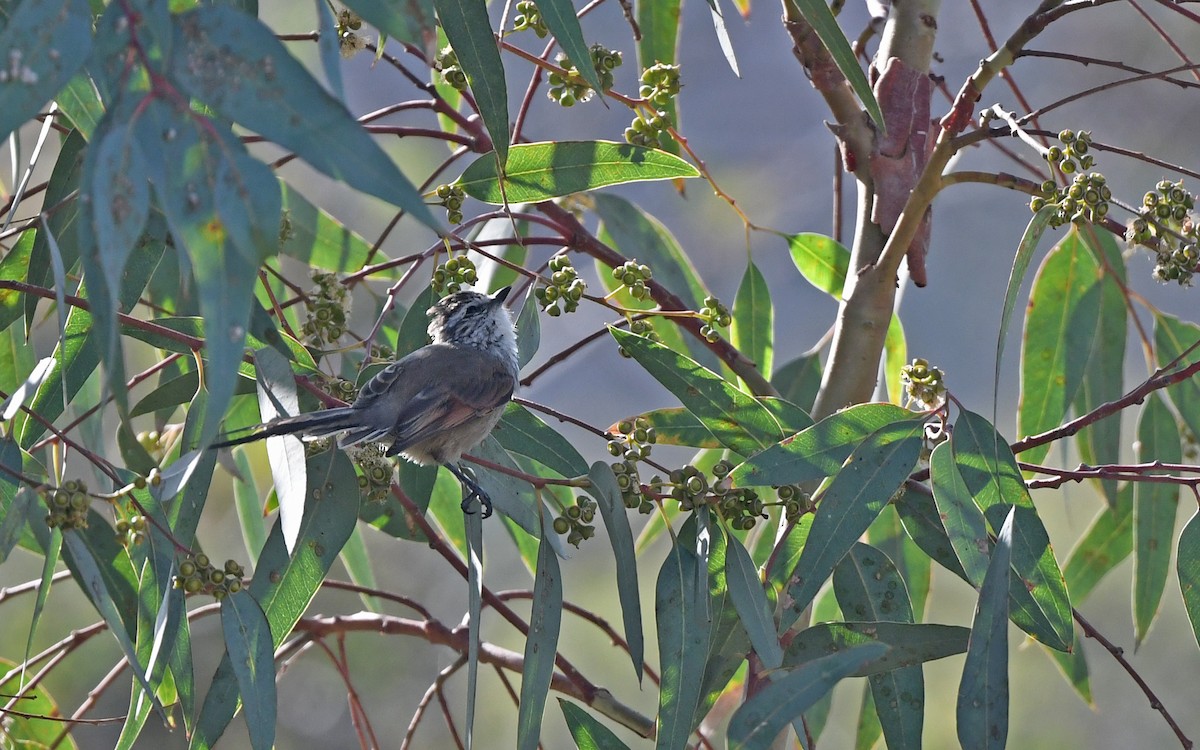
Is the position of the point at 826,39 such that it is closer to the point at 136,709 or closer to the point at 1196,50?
the point at 136,709

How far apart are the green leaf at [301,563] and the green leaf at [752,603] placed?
0.56 metres

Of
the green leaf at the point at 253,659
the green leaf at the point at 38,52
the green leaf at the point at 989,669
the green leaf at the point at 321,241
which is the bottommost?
the green leaf at the point at 253,659

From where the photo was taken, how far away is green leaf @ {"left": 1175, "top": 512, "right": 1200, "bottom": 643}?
179 cm

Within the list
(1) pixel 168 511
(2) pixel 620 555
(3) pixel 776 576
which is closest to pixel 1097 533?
(3) pixel 776 576

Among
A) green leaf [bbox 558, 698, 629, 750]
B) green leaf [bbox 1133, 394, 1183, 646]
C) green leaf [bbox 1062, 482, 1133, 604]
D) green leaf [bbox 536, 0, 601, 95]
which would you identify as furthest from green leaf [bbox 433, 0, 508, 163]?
green leaf [bbox 1062, 482, 1133, 604]

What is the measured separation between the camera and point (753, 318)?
95.2 inches

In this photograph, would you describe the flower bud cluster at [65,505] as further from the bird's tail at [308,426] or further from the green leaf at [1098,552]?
the green leaf at [1098,552]

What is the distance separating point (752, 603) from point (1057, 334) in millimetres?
1128

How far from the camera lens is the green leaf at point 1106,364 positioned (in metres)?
2.37

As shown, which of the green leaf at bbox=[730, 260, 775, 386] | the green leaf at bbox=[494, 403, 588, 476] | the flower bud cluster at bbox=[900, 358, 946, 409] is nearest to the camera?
→ the flower bud cluster at bbox=[900, 358, 946, 409]

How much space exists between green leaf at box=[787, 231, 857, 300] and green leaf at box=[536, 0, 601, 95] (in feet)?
2.94

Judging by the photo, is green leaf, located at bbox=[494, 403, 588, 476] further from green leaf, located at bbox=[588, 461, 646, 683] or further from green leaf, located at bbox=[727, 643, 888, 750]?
green leaf, located at bbox=[727, 643, 888, 750]

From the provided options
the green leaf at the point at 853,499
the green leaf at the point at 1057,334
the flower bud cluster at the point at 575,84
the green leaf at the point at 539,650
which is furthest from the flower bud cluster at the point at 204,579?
the green leaf at the point at 1057,334

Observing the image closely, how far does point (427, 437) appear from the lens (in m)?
2.15
